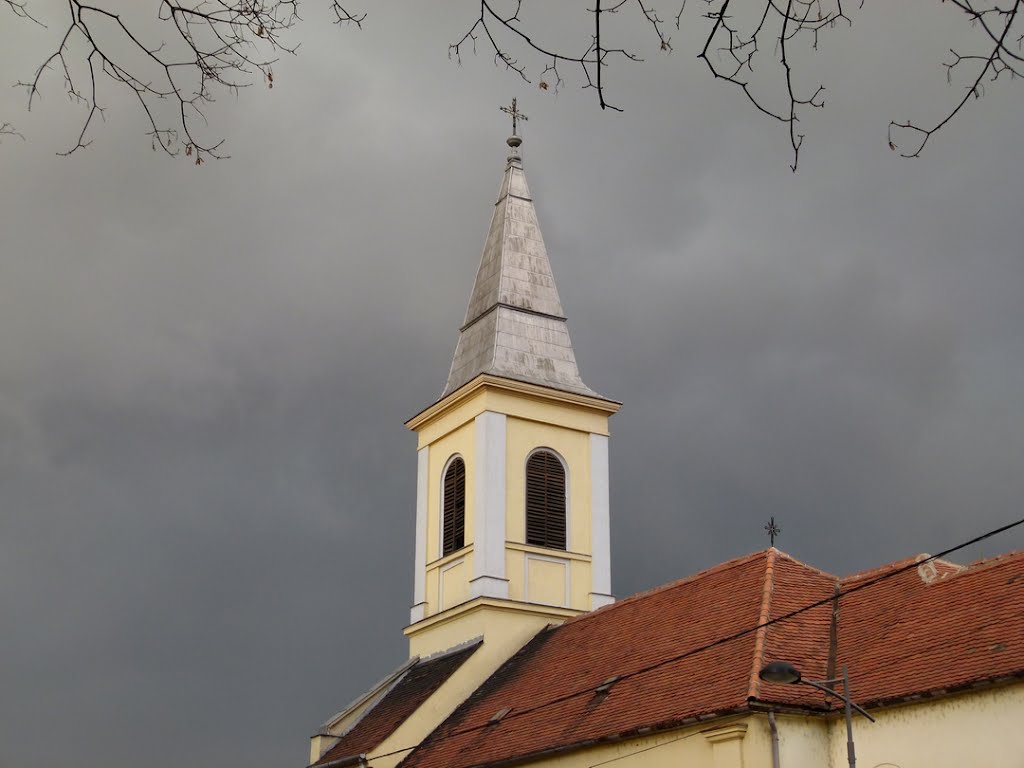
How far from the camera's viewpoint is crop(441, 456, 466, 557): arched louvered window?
A: 3017 centimetres

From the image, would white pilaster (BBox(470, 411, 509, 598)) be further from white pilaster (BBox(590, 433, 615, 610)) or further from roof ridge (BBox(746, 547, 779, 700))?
roof ridge (BBox(746, 547, 779, 700))

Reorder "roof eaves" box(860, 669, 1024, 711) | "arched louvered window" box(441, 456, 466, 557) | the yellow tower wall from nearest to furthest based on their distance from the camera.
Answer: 1. "roof eaves" box(860, 669, 1024, 711)
2. the yellow tower wall
3. "arched louvered window" box(441, 456, 466, 557)

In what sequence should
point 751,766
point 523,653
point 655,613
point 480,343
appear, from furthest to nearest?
point 480,343
point 523,653
point 655,613
point 751,766

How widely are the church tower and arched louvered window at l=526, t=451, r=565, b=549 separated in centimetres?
3

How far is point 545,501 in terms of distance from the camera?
2997 cm

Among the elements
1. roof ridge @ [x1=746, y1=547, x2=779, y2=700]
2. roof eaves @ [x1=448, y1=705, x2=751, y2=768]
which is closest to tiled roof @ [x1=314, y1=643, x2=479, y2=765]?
roof eaves @ [x1=448, y1=705, x2=751, y2=768]

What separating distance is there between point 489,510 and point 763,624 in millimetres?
10127

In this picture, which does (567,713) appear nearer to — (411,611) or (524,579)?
(524,579)

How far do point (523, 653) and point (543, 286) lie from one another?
10208 mm

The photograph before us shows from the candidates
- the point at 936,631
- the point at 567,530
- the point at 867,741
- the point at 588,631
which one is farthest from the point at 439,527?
the point at 867,741

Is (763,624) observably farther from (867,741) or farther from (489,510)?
(489,510)

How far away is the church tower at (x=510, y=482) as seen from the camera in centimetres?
2867

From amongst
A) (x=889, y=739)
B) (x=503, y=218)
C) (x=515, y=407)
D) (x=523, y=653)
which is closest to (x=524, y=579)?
(x=523, y=653)

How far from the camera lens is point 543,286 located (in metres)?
33.5
